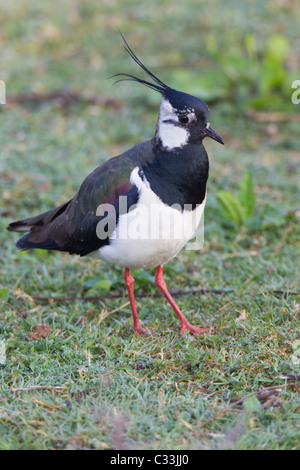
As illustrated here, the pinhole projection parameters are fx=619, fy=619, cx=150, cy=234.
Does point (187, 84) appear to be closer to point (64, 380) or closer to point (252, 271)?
point (252, 271)

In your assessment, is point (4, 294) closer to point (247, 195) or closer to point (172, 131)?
point (172, 131)

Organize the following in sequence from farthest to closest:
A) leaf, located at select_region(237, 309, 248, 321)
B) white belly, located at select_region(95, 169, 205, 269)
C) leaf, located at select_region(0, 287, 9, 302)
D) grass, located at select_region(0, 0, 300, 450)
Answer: leaf, located at select_region(0, 287, 9, 302) < leaf, located at select_region(237, 309, 248, 321) < white belly, located at select_region(95, 169, 205, 269) < grass, located at select_region(0, 0, 300, 450)

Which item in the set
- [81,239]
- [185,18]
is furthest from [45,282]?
[185,18]

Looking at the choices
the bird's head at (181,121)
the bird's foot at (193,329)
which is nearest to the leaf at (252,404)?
the bird's foot at (193,329)

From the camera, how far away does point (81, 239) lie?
12.7ft

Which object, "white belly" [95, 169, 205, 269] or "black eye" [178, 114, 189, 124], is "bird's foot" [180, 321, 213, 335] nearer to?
"white belly" [95, 169, 205, 269]

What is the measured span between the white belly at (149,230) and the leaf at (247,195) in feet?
4.37

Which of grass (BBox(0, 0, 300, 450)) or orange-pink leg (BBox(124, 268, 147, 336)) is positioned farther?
orange-pink leg (BBox(124, 268, 147, 336))

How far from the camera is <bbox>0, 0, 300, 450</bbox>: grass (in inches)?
114

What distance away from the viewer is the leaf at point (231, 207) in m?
4.87

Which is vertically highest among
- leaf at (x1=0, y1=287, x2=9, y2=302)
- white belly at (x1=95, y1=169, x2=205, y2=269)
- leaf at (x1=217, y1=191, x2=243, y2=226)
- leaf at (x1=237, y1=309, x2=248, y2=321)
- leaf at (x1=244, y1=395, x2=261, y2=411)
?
leaf at (x1=217, y1=191, x2=243, y2=226)

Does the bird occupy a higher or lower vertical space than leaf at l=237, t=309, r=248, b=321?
higher

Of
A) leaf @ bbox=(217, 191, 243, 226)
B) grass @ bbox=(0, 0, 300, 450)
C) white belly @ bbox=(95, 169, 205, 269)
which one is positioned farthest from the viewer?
leaf @ bbox=(217, 191, 243, 226)

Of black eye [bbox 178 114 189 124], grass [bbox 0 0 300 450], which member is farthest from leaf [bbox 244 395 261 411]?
black eye [bbox 178 114 189 124]
